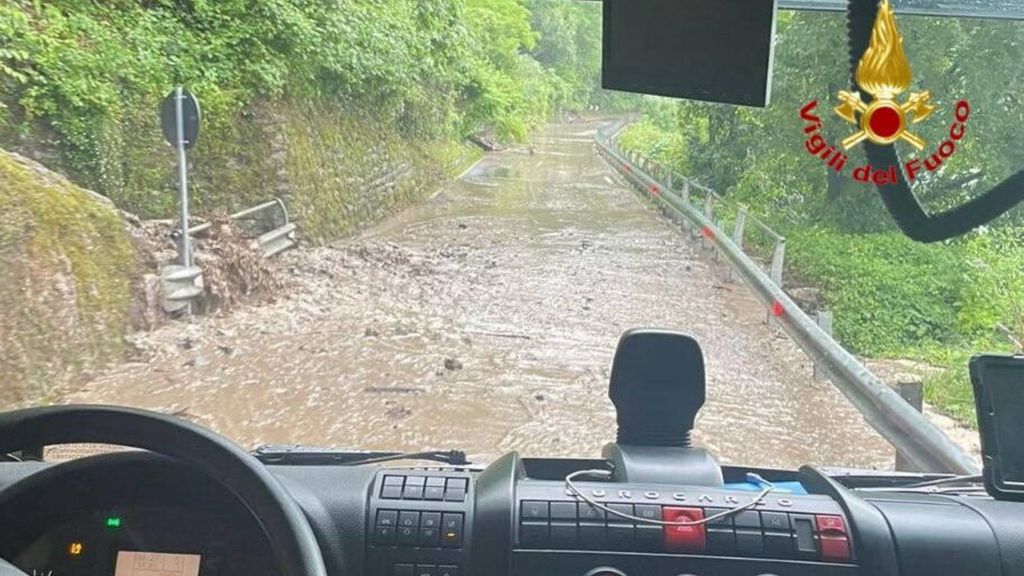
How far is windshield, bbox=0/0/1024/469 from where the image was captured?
122 inches

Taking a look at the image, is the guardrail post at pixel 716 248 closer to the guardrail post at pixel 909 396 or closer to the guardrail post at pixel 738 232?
the guardrail post at pixel 738 232

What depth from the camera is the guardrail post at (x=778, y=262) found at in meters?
4.41

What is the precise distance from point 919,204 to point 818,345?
1.77 m

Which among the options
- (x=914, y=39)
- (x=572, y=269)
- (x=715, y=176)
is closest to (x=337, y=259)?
(x=572, y=269)

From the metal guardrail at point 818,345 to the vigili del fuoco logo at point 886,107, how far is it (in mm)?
718

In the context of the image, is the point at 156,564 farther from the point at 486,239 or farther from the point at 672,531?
the point at 486,239

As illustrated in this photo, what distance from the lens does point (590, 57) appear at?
3012mm

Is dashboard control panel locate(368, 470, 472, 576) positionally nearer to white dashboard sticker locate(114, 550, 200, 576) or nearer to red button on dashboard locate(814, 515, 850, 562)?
white dashboard sticker locate(114, 550, 200, 576)

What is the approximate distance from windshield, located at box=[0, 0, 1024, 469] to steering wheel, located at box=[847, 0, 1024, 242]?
0.28ft

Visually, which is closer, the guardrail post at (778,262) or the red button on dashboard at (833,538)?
the red button on dashboard at (833,538)

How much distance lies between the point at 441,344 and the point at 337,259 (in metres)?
1.78

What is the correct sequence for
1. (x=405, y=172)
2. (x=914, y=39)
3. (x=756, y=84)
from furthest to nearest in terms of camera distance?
(x=405, y=172) < (x=914, y=39) < (x=756, y=84)

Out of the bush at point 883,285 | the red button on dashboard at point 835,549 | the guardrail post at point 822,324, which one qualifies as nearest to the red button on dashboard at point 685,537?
the red button on dashboard at point 835,549

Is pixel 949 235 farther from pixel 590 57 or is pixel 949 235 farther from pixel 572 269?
pixel 572 269
